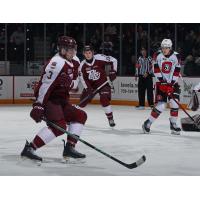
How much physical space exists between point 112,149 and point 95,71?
2075 millimetres

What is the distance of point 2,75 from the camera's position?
12203 millimetres

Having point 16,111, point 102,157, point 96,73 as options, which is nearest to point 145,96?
point 16,111

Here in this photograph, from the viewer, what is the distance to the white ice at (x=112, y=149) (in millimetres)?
4801

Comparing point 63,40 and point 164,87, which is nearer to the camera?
point 63,40

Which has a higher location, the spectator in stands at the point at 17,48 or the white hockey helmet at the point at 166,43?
the white hockey helmet at the point at 166,43

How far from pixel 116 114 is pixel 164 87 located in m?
3.15

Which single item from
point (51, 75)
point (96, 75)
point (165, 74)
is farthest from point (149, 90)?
point (51, 75)

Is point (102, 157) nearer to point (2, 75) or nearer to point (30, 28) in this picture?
point (2, 75)

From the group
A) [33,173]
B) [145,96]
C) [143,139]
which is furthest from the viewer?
[145,96]

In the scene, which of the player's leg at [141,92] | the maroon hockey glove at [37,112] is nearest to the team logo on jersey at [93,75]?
the maroon hockey glove at [37,112]

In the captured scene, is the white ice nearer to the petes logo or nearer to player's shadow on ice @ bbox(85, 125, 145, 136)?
player's shadow on ice @ bbox(85, 125, 145, 136)

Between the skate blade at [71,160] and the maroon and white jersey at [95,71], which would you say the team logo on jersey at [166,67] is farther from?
the skate blade at [71,160]

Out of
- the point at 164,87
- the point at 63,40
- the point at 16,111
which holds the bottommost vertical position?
the point at 16,111

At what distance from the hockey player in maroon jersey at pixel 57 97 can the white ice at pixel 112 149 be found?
27 cm
